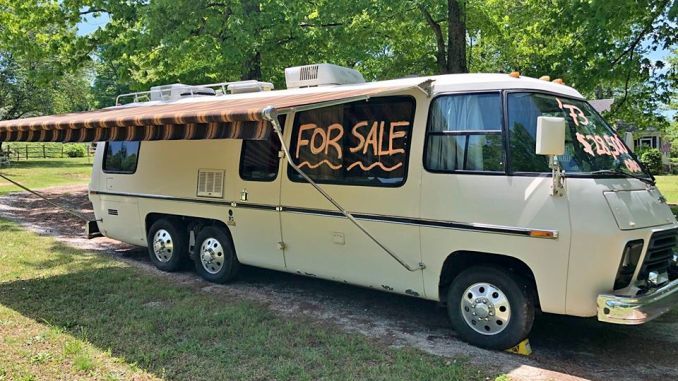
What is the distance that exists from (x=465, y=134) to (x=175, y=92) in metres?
5.26

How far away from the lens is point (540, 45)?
15.9 m

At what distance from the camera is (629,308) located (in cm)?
439

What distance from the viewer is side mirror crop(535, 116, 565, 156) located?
4477 mm

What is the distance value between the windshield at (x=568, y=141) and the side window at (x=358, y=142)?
1.06m

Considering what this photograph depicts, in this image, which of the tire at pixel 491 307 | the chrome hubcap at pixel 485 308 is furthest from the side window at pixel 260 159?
the chrome hubcap at pixel 485 308

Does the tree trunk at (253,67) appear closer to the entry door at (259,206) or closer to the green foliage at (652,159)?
the entry door at (259,206)

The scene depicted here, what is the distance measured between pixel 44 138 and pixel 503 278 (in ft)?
19.3

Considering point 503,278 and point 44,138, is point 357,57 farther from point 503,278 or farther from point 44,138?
point 503,278

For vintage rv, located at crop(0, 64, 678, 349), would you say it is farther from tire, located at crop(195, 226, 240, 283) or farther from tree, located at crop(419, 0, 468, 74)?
tree, located at crop(419, 0, 468, 74)

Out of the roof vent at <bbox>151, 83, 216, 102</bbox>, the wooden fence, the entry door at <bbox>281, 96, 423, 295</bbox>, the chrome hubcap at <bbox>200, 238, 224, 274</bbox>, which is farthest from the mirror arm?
the wooden fence

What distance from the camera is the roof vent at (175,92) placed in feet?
29.0

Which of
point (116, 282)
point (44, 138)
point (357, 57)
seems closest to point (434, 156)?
point (116, 282)

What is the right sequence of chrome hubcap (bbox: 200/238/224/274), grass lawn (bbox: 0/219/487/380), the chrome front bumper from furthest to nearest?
chrome hubcap (bbox: 200/238/224/274), grass lawn (bbox: 0/219/487/380), the chrome front bumper

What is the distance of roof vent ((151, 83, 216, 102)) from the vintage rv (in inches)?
84.0
